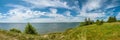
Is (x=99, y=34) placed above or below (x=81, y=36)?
below

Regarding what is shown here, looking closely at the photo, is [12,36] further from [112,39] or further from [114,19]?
[114,19]

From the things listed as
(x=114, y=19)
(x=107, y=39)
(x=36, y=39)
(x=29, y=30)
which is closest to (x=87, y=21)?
(x=114, y=19)

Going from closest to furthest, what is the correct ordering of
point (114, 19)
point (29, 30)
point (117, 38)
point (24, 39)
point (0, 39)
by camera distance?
point (0, 39), point (24, 39), point (117, 38), point (29, 30), point (114, 19)

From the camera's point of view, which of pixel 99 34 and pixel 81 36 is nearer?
pixel 81 36

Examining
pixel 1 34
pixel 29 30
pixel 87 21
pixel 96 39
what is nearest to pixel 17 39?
pixel 1 34

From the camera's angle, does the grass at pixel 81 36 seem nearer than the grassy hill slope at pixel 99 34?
Yes

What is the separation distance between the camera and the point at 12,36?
1160 cm

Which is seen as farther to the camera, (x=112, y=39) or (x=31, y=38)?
(x=112, y=39)

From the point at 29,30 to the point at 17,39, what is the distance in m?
32.4

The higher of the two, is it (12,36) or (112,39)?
(12,36)

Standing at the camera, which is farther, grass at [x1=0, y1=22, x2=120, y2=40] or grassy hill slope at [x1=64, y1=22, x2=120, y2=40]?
grassy hill slope at [x1=64, y1=22, x2=120, y2=40]

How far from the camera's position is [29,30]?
4309 centimetres

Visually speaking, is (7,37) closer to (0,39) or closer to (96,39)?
(0,39)

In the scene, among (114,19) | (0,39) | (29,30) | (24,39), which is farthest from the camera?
(114,19)
